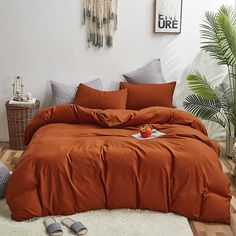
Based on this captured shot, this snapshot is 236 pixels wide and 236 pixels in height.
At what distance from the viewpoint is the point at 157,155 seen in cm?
300

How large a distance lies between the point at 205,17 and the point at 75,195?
288 centimetres

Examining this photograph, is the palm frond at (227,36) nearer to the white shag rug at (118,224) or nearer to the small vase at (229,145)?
the small vase at (229,145)

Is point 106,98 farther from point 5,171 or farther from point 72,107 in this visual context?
point 5,171

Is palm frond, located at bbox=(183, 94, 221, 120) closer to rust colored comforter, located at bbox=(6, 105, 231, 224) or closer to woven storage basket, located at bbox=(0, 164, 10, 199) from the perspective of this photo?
rust colored comforter, located at bbox=(6, 105, 231, 224)

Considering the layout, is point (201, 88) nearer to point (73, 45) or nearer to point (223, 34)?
point (223, 34)

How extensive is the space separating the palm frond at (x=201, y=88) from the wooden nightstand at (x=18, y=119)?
1.84 m

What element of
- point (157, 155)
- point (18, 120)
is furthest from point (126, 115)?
point (18, 120)

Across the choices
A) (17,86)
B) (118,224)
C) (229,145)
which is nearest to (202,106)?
(229,145)

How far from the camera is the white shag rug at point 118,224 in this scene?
273 cm

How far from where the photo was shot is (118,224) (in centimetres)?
284

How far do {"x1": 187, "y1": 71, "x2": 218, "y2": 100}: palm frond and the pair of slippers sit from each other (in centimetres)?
229

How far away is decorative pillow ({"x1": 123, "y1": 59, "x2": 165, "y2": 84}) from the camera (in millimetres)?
4688

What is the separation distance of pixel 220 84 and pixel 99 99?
1424 millimetres

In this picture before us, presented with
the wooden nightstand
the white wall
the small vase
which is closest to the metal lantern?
the white wall
